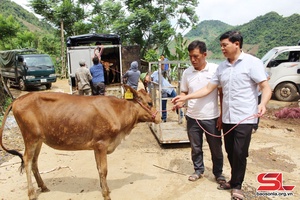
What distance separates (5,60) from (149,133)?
43.4 ft

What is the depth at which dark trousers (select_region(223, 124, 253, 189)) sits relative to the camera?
3162mm

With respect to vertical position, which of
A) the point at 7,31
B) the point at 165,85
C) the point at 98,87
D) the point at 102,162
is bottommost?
the point at 102,162

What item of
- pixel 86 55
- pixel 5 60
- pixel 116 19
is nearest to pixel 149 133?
pixel 86 55

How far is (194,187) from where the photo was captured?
3840 mm

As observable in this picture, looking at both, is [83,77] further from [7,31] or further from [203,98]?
[7,31]

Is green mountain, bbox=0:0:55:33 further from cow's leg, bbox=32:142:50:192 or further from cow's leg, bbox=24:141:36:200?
cow's leg, bbox=24:141:36:200

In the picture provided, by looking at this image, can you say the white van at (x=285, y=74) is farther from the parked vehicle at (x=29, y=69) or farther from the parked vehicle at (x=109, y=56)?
the parked vehicle at (x=29, y=69)

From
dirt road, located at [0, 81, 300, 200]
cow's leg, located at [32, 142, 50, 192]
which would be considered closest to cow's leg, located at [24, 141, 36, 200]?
cow's leg, located at [32, 142, 50, 192]

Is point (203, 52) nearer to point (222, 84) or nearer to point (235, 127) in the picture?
→ point (222, 84)

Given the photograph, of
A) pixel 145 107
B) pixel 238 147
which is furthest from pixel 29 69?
pixel 238 147

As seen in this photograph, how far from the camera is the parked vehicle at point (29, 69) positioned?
14.1 meters

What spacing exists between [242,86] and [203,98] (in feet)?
2.04

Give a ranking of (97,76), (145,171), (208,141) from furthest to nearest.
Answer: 1. (97,76)
2. (145,171)
3. (208,141)

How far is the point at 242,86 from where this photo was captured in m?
3.14
